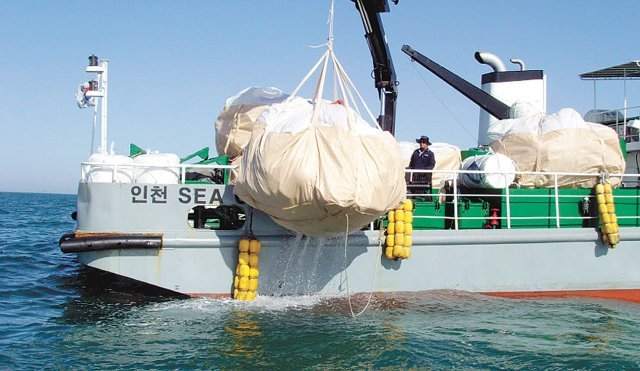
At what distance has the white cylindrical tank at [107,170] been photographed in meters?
8.42

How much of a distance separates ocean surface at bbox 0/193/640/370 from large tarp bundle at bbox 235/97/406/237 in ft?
4.23

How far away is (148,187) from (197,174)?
1420 mm

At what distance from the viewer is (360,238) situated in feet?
28.7

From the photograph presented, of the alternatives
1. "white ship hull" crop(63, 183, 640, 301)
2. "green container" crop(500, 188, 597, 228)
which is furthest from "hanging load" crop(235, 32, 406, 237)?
"green container" crop(500, 188, 597, 228)

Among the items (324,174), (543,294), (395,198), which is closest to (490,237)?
(543,294)

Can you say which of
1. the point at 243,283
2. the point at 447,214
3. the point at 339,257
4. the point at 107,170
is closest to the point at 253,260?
the point at 243,283

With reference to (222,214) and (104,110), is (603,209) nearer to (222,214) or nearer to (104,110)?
(222,214)

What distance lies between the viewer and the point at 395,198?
24.1 ft

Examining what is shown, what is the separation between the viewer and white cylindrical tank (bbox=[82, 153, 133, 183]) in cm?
842

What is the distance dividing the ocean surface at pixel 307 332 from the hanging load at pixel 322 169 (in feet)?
4.17

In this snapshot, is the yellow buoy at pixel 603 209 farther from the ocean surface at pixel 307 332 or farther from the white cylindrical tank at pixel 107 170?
the white cylindrical tank at pixel 107 170

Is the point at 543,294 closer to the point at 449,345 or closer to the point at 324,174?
the point at 449,345

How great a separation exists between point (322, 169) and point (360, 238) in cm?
223

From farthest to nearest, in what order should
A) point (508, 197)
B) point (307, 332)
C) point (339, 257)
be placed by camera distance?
point (508, 197), point (339, 257), point (307, 332)
